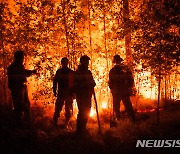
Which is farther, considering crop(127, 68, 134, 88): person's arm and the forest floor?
crop(127, 68, 134, 88): person's arm

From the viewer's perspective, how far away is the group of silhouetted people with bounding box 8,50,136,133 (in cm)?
803

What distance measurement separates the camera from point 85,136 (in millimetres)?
7734

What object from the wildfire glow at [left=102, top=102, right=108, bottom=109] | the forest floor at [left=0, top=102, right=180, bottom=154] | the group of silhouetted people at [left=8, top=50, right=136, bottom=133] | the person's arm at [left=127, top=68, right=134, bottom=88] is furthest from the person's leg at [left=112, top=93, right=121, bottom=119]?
the wildfire glow at [left=102, top=102, right=108, bottom=109]

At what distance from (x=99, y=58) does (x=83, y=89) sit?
3988 mm

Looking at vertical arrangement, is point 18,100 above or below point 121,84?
below

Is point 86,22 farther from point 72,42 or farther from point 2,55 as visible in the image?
point 2,55

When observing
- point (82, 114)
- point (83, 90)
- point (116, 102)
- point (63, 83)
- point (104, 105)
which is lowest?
point (104, 105)

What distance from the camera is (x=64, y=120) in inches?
381

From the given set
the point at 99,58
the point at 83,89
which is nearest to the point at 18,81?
the point at 83,89

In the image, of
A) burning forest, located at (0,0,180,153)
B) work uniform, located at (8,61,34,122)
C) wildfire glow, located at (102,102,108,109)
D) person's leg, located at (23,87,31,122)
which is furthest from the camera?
wildfire glow, located at (102,102,108,109)

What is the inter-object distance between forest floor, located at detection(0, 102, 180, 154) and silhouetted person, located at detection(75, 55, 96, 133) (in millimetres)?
367

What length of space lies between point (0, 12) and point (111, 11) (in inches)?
157
